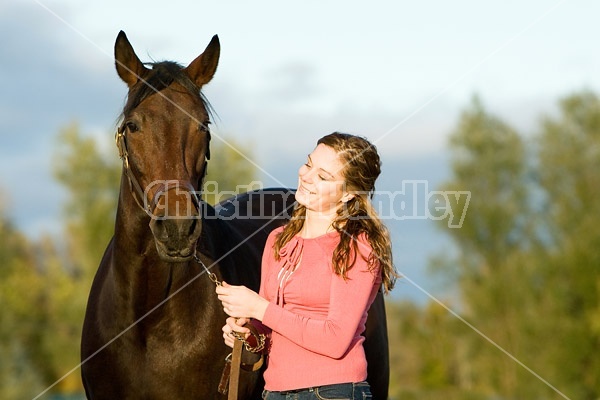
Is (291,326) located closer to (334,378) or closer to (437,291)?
(334,378)

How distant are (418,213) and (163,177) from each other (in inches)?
172

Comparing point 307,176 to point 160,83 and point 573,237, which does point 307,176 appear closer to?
point 160,83

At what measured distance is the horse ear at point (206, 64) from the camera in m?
4.91

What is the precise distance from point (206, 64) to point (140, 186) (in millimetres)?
982

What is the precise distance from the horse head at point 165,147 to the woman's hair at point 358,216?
58cm

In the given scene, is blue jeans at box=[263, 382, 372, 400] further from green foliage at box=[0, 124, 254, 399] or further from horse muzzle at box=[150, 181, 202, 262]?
green foliage at box=[0, 124, 254, 399]

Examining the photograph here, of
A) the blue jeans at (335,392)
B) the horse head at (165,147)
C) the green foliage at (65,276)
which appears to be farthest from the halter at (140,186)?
the green foliage at (65,276)

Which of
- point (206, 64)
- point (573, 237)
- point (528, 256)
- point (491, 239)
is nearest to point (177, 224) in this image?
point (206, 64)

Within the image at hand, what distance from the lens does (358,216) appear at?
3.46m

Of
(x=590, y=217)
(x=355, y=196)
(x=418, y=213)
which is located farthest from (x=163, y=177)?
(x=590, y=217)

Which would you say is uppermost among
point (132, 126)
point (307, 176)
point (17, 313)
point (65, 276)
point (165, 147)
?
point (132, 126)

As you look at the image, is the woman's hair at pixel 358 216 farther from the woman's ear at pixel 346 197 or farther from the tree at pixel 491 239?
the tree at pixel 491 239

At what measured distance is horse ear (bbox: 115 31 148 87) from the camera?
4672 millimetres

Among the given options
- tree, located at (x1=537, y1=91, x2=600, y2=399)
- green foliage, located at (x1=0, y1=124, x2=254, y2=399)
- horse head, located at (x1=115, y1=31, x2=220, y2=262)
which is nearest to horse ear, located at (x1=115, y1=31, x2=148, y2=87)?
horse head, located at (x1=115, y1=31, x2=220, y2=262)
